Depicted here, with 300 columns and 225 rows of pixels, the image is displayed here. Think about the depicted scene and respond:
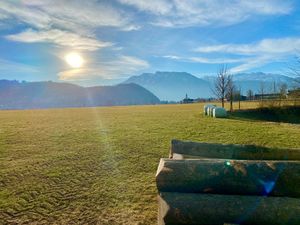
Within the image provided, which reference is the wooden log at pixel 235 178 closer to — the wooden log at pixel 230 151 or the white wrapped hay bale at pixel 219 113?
the wooden log at pixel 230 151

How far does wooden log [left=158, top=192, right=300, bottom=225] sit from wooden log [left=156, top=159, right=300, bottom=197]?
0.37ft

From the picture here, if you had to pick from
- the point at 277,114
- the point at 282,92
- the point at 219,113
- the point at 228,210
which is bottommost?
the point at 277,114

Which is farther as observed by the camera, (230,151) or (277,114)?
(277,114)

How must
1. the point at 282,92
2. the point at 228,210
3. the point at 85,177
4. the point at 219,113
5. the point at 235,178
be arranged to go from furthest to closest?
the point at 282,92, the point at 219,113, the point at 85,177, the point at 235,178, the point at 228,210

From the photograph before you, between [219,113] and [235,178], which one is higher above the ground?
[235,178]

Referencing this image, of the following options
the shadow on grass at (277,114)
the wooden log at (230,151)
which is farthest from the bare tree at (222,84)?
the wooden log at (230,151)

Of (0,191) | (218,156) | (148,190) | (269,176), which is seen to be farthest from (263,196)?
(0,191)

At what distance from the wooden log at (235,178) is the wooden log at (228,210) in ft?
0.37

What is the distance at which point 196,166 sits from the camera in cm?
456

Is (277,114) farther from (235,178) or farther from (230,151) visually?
(235,178)

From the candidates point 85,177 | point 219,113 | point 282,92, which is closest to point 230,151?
point 85,177

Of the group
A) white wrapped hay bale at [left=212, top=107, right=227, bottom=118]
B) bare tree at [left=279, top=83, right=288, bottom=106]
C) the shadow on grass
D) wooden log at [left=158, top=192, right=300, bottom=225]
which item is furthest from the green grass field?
bare tree at [left=279, top=83, right=288, bottom=106]

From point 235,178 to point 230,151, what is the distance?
5.94ft

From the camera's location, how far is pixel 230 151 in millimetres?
6160
